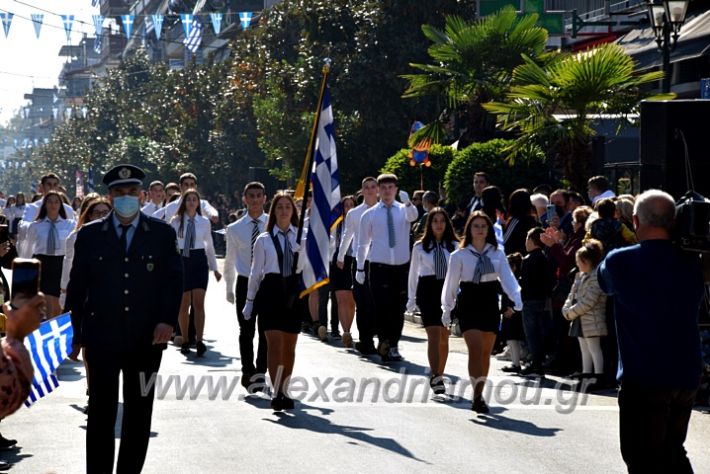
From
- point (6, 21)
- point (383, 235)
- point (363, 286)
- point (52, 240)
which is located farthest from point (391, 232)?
point (6, 21)

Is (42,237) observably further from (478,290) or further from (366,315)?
(478,290)

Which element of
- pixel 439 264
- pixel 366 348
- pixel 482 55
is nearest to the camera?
pixel 439 264

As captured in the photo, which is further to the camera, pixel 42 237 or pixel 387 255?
pixel 42 237

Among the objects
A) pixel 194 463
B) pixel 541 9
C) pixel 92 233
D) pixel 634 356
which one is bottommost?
pixel 194 463

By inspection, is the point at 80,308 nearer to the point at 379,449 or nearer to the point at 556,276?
the point at 379,449

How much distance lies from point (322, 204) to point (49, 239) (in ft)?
15.3

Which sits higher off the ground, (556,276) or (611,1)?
(611,1)

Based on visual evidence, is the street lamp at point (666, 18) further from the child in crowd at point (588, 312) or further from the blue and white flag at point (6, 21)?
the blue and white flag at point (6, 21)

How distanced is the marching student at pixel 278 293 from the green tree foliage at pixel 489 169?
35.0 feet

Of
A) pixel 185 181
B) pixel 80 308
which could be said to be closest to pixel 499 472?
pixel 80 308

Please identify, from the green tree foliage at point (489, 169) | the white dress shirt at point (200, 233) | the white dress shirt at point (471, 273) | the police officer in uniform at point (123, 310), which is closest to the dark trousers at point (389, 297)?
the white dress shirt at point (200, 233)

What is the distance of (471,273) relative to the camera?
1175cm

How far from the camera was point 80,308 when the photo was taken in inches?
328

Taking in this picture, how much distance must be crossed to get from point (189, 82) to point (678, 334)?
5977cm
